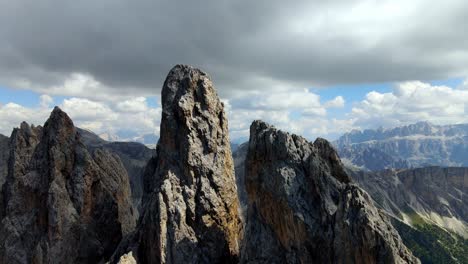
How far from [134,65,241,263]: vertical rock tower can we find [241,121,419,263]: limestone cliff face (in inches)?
189

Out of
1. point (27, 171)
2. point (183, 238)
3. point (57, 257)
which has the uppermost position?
point (27, 171)

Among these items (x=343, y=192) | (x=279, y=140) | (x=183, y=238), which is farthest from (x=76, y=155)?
(x=343, y=192)

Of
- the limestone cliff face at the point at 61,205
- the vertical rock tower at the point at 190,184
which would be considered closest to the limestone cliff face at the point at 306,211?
the vertical rock tower at the point at 190,184

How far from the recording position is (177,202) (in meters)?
38.6

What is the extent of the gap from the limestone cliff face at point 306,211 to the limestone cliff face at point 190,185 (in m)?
4.85

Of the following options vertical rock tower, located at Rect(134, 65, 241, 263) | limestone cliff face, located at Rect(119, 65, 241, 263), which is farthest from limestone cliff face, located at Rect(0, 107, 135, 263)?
vertical rock tower, located at Rect(134, 65, 241, 263)

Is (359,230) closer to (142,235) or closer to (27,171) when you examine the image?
(142,235)

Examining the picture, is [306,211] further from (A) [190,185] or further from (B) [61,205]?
(B) [61,205]

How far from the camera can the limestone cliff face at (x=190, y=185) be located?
37500 millimetres

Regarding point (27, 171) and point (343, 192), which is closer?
point (343, 192)

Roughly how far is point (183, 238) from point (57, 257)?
1593 cm

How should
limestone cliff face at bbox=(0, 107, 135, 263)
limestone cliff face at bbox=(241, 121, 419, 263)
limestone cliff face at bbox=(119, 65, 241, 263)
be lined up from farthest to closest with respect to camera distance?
limestone cliff face at bbox=(0, 107, 135, 263), limestone cliff face at bbox=(119, 65, 241, 263), limestone cliff face at bbox=(241, 121, 419, 263)

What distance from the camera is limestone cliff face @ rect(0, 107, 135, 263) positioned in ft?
147

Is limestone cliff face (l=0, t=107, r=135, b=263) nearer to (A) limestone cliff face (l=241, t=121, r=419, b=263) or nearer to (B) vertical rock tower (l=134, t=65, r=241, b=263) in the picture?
(B) vertical rock tower (l=134, t=65, r=241, b=263)
